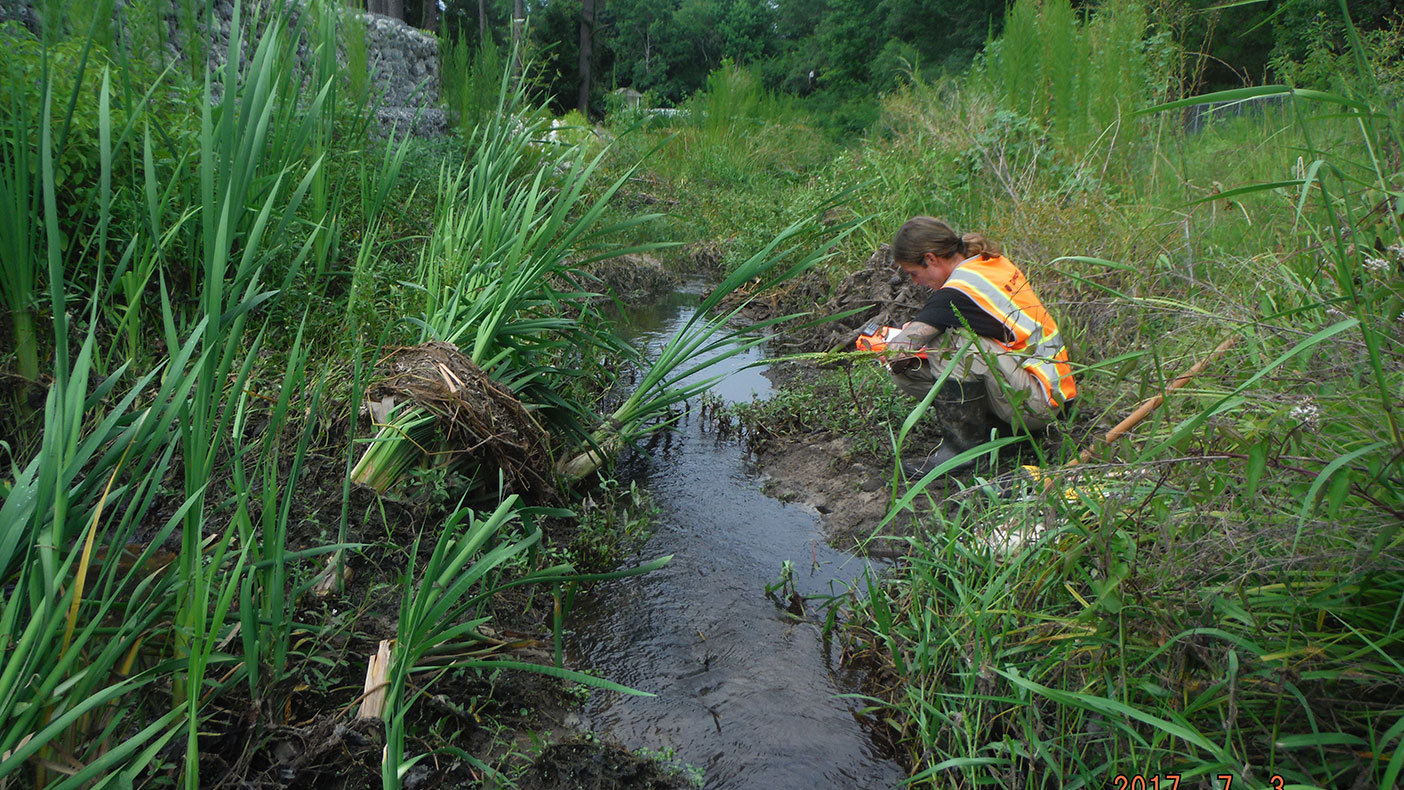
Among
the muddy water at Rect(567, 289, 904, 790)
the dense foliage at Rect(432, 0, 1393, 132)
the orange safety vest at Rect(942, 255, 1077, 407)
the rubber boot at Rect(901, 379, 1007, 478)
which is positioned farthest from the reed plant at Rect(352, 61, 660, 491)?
the rubber boot at Rect(901, 379, 1007, 478)

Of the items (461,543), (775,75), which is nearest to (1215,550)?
(461,543)

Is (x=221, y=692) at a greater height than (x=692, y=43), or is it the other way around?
(x=692, y=43)

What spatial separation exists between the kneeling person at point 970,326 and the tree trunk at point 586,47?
2178 centimetres

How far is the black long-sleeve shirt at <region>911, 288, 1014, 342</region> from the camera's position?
3.63 meters

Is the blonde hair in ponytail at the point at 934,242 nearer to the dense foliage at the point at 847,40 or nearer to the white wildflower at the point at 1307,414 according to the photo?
the dense foliage at the point at 847,40

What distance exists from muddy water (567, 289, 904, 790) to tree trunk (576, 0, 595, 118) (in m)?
22.4

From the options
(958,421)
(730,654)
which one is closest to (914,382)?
(958,421)

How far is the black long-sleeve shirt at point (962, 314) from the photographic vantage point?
3633 millimetres

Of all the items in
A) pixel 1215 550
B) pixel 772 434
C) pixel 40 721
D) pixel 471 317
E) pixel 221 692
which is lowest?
pixel 772 434

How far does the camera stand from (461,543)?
1913mm

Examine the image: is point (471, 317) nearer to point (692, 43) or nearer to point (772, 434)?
point (772, 434)

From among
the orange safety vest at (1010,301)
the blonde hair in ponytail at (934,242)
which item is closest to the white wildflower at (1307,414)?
the orange safety vest at (1010,301)

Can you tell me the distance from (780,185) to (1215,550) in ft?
35.1

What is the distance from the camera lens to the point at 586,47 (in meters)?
24.9
